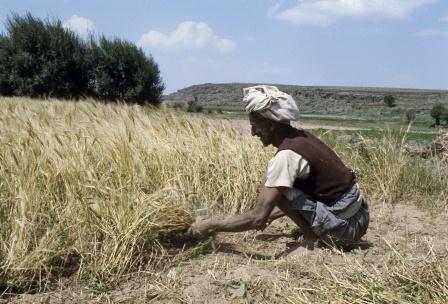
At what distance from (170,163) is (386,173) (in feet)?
7.19

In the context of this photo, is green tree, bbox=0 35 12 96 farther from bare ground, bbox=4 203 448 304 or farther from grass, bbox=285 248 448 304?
grass, bbox=285 248 448 304

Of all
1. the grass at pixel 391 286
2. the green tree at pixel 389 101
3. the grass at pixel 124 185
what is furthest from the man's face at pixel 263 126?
the green tree at pixel 389 101

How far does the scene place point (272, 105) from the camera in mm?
3650

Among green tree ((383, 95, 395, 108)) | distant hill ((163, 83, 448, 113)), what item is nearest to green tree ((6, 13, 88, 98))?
distant hill ((163, 83, 448, 113))

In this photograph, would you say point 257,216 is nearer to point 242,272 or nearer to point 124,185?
point 242,272

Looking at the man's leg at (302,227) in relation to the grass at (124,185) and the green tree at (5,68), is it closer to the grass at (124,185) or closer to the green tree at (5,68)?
the grass at (124,185)

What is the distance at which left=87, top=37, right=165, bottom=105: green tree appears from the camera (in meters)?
25.5

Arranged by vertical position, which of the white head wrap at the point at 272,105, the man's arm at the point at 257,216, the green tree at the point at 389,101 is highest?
the white head wrap at the point at 272,105

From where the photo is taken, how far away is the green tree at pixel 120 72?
25484 millimetres

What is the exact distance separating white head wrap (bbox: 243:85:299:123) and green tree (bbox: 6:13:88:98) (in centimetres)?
2158

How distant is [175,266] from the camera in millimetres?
3508

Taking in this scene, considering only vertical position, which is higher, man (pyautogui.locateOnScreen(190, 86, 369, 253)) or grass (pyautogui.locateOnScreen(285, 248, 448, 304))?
man (pyautogui.locateOnScreen(190, 86, 369, 253))

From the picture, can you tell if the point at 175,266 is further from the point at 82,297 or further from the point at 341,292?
the point at 341,292

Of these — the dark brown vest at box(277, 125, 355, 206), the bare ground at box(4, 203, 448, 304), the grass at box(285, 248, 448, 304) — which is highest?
the dark brown vest at box(277, 125, 355, 206)
